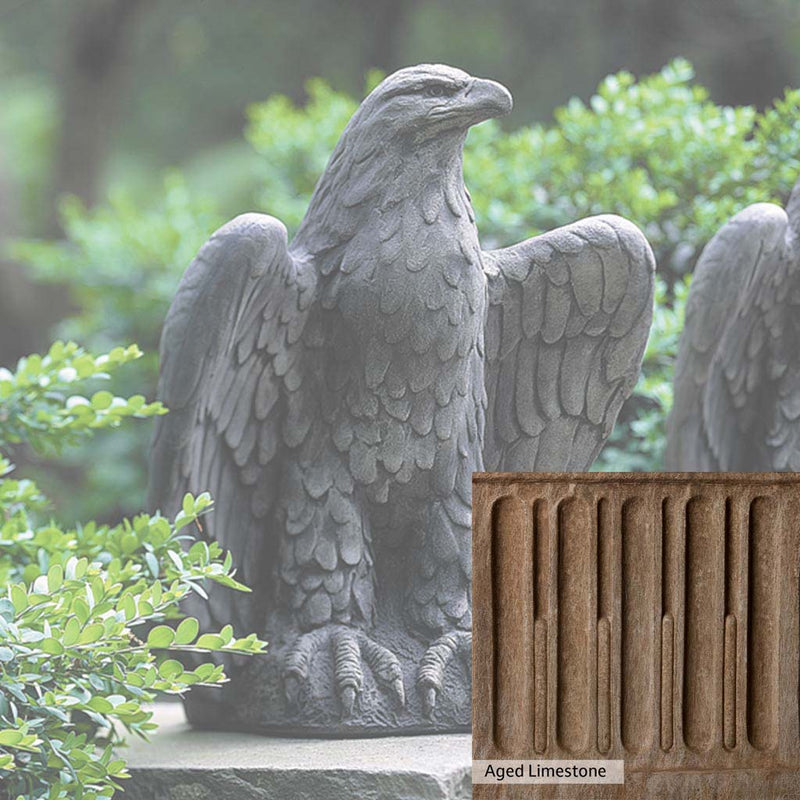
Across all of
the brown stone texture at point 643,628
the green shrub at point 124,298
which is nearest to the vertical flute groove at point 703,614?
the brown stone texture at point 643,628

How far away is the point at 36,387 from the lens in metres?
1.43

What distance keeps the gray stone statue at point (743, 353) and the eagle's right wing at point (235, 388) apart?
0.49m

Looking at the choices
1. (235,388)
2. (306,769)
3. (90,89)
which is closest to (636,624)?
(306,769)

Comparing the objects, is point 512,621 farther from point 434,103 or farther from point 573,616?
point 434,103

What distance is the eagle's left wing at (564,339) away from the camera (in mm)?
1240

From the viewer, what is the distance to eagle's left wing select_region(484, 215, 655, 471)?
48.8 inches

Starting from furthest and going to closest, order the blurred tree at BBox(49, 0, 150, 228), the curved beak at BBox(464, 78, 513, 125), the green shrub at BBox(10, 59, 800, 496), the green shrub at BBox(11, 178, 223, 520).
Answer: the blurred tree at BBox(49, 0, 150, 228) → the green shrub at BBox(11, 178, 223, 520) → the green shrub at BBox(10, 59, 800, 496) → the curved beak at BBox(464, 78, 513, 125)

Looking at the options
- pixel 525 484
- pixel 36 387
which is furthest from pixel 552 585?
pixel 36 387

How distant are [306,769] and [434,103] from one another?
0.67 m

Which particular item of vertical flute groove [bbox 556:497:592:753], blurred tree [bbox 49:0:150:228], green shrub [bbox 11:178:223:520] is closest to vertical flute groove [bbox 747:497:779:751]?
vertical flute groove [bbox 556:497:592:753]

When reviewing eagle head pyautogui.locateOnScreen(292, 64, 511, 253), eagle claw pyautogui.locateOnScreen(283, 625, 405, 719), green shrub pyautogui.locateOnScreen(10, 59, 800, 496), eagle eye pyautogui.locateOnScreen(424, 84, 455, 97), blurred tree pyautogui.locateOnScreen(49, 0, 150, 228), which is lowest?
eagle claw pyautogui.locateOnScreen(283, 625, 405, 719)

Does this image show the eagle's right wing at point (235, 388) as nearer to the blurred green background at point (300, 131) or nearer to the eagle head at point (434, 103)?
the eagle head at point (434, 103)

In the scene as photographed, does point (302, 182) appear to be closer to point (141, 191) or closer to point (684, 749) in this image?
point (141, 191)

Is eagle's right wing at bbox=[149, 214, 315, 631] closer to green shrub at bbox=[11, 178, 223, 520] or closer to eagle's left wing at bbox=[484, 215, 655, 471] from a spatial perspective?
eagle's left wing at bbox=[484, 215, 655, 471]
